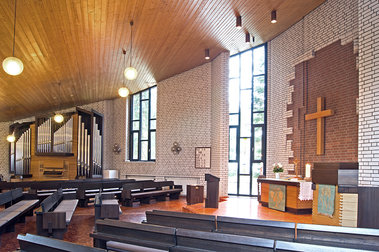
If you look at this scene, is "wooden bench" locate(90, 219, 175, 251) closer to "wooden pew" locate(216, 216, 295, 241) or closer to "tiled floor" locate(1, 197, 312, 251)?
"wooden pew" locate(216, 216, 295, 241)

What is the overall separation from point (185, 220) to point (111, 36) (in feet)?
16.0

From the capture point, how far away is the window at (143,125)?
14.2 metres

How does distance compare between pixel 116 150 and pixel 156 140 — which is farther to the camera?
pixel 116 150

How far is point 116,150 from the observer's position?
14.7 m

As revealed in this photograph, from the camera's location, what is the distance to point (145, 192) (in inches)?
404

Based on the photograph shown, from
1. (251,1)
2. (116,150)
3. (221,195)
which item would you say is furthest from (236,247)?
(116,150)

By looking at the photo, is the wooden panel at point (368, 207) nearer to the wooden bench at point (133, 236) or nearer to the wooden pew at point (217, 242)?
the wooden pew at point (217, 242)

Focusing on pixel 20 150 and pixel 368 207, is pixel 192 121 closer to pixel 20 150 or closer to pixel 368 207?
pixel 368 207

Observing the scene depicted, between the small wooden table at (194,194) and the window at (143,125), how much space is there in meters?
4.69

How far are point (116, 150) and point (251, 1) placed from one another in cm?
935

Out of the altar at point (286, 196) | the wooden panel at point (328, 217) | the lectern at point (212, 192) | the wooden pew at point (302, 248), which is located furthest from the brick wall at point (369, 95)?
the lectern at point (212, 192)

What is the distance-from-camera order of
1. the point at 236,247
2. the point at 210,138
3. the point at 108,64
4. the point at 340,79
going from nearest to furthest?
the point at 236,247 → the point at 340,79 → the point at 108,64 → the point at 210,138

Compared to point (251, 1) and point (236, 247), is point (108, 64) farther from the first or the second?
point (236, 247)

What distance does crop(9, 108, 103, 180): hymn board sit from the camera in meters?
12.9
